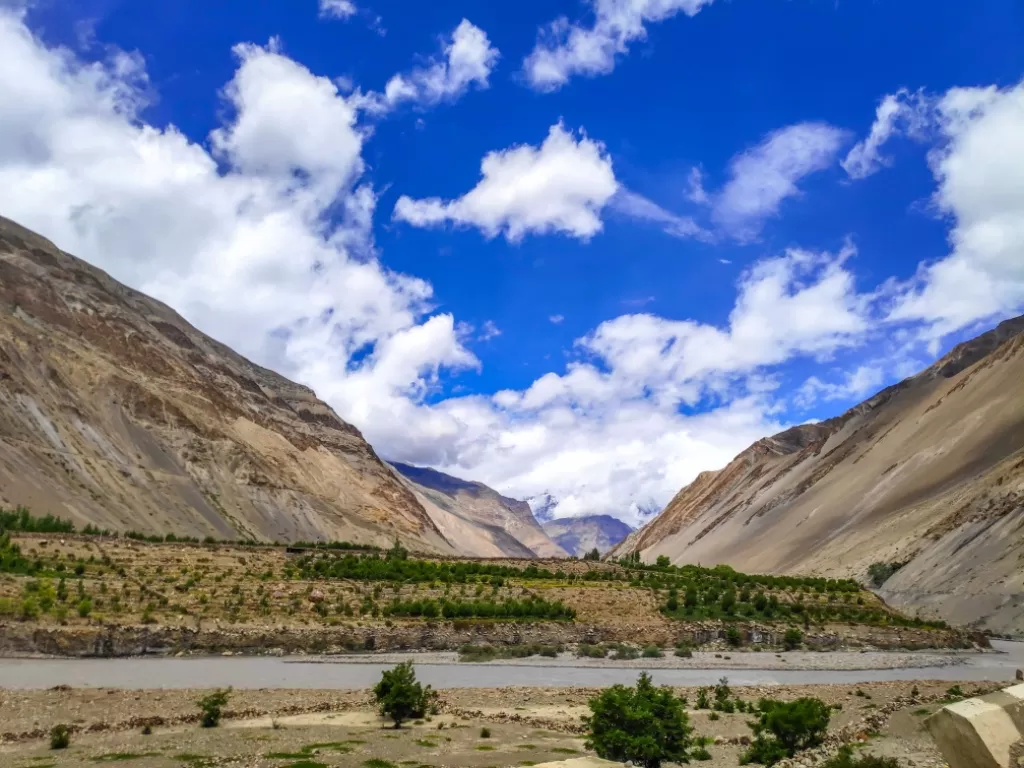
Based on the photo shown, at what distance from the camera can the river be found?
84.5ft

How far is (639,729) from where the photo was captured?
46.9ft

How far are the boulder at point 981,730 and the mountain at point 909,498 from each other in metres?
51.5

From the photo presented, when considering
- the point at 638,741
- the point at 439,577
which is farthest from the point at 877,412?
the point at 638,741

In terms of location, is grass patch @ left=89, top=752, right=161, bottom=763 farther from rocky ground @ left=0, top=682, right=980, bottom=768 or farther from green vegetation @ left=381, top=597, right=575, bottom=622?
green vegetation @ left=381, top=597, right=575, bottom=622

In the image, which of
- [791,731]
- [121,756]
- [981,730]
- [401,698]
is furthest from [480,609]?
[981,730]

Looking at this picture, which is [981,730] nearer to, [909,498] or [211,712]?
[211,712]

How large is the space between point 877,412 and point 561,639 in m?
117

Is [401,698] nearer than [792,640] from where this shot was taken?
Yes

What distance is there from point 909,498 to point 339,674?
83404 mm

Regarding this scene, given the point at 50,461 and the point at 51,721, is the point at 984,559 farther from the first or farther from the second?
the point at 50,461

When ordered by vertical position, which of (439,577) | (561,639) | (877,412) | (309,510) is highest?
(877,412)

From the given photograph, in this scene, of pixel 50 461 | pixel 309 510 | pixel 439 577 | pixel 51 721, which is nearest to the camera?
pixel 51 721

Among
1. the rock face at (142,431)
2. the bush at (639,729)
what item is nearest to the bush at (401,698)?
the bush at (639,729)

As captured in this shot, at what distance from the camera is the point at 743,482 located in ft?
556
